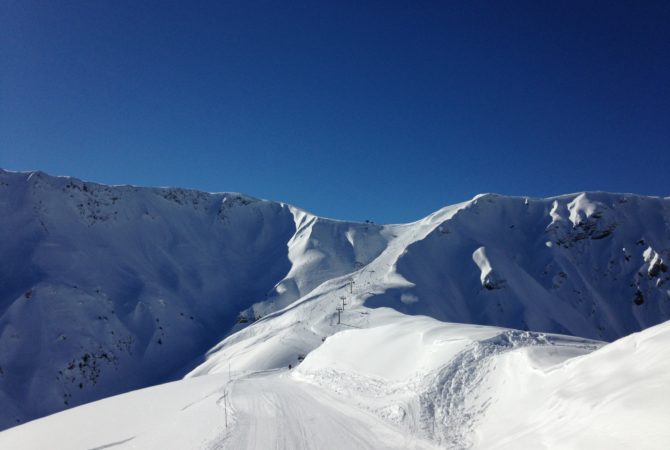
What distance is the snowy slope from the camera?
7645mm

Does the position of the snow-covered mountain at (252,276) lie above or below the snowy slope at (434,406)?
above

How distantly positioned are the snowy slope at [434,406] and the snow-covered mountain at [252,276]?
24.0m

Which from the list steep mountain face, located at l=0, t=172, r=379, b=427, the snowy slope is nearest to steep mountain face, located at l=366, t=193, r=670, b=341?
steep mountain face, located at l=0, t=172, r=379, b=427

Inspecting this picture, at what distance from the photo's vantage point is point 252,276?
10319 cm

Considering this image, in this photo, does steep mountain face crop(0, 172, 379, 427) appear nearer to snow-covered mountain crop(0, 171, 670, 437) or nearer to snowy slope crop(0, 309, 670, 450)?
snow-covered mountain crop(0, 171, 670, 437)

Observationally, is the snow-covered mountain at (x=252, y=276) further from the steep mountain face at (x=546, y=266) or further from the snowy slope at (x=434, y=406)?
the snowy slope at (x=434, y=406)

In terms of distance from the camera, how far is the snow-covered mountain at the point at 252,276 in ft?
196

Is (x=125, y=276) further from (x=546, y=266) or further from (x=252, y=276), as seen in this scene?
(x=546, y=266)

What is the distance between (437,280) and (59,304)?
63.9 meters

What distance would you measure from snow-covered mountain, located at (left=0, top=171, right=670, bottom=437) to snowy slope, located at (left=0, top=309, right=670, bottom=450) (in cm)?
2402

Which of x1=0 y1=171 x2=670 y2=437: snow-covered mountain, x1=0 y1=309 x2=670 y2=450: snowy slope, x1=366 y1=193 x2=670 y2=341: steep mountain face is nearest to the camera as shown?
x1=0 y1=309 x2=670 y2=450: snowy slope

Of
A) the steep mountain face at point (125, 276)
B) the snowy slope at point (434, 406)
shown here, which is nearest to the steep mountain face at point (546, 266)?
the steep mountain face at point (125, 276)

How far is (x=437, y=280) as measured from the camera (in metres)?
77.1

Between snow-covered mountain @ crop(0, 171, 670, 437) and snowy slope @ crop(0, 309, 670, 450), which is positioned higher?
snow-covered mountain @ crop(0, 171, 670, 437)
